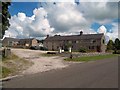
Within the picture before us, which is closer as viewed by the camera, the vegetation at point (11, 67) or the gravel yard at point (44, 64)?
the vegetation at point (11, 67)

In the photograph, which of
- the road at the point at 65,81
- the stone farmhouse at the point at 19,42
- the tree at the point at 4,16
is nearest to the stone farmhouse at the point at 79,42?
→ the stone farmhouse at the point at 19,42

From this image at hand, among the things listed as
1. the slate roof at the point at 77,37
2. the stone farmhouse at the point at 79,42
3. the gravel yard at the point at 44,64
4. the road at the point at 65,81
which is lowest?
the gravel yard at the point at 44,64

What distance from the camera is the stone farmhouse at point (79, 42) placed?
306 feet

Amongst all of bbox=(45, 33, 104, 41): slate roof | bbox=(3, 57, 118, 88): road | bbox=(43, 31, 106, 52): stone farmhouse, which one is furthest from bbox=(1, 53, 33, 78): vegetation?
bbox=(45, 33, 104, 41): slate roof

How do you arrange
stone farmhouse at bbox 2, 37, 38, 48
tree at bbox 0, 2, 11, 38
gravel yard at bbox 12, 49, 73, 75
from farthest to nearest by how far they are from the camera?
1. stone farmhouse at bbox 2, 37, 38, 48
2. tree at bbox 0, 2, 11, 38
3. gravel yard at bbox 12, 49, 73, 75

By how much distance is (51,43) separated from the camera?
109375mm

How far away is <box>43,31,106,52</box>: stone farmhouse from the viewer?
93.4 m

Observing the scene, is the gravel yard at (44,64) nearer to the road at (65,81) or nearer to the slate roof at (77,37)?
the road at (65,81)

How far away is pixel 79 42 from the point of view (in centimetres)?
9944

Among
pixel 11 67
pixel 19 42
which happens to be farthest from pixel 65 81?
pixel 19 42

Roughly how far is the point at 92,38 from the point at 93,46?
11.4ft

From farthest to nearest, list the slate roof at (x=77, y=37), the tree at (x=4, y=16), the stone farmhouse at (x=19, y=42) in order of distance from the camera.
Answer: the stone farmhouse at (x=19, y=42) → the slate roof at (x=77, y=37) → the tree at (x=4, y=16)

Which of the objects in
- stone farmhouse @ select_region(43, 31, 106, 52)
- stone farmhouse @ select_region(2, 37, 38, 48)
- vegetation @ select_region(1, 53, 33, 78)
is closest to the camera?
vegetation @ select_region(1, 53, 33, 78)

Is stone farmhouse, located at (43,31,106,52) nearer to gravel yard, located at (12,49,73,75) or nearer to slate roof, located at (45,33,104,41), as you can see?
slate roof, located at (45,33,104,41)
